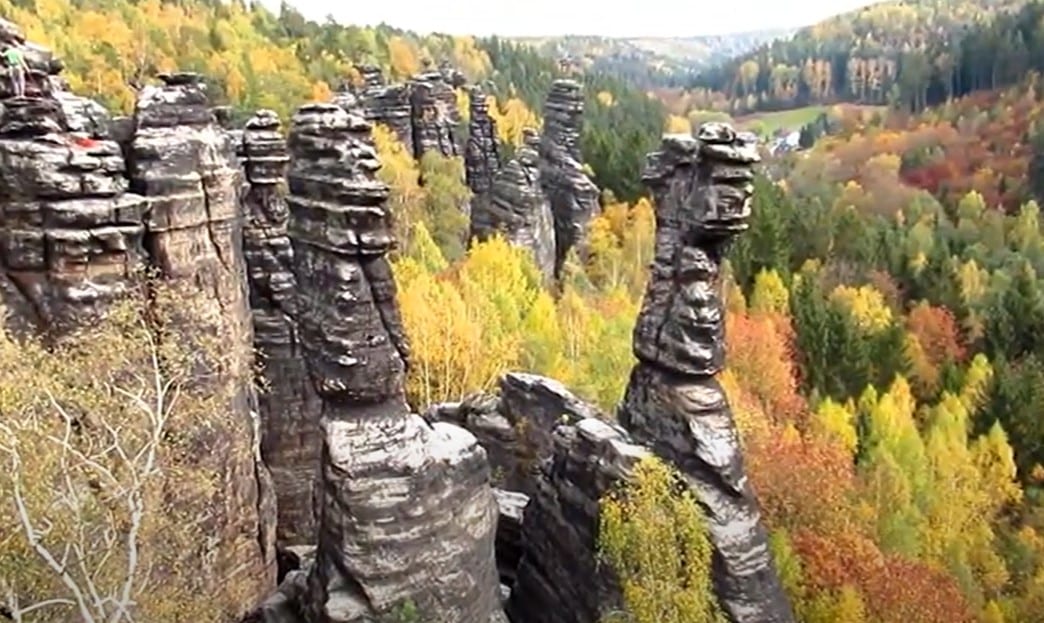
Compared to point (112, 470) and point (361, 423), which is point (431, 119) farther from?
point (112, 470)

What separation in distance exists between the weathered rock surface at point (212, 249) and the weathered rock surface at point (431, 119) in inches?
2186

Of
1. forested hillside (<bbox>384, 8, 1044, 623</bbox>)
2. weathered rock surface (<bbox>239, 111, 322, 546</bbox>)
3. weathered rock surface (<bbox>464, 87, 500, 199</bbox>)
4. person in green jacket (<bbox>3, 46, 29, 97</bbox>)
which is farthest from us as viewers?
weathered rock surface (<bbox>464, 87, 500, 199</bbox>)

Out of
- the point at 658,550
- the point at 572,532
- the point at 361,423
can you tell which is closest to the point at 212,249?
the point at 361,423

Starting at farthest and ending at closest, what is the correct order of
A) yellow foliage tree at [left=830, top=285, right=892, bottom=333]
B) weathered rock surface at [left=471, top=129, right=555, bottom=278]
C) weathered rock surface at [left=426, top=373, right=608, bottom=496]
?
weathered rock surface at [left=471, top=129, right=555, bottom=278] < yellow foliage tree at [left=830, top=285, right=892, bottom=333] < weathered rock surface at [left=426, top=373, right=608, bottom=496]

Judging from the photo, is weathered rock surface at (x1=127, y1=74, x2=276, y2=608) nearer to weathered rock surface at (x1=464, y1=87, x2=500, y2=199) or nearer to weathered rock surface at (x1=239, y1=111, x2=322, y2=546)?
weathered rock surface at (x1=239, y1=111, x2=322, y2=546)

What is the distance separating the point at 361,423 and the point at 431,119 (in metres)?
63.7

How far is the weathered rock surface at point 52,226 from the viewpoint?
2319 cm

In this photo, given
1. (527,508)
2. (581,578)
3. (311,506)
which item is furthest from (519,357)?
(581,578)

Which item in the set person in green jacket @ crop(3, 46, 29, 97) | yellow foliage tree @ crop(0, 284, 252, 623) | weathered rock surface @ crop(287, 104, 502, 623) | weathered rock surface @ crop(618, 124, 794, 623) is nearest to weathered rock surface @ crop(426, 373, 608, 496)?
weathered rock surface @ crop(618, 124, 794, 623)

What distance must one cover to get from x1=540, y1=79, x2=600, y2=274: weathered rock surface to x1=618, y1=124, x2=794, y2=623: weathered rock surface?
49.9 metres

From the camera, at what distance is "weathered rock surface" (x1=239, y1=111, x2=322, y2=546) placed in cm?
3538

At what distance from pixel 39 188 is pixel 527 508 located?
14.4m

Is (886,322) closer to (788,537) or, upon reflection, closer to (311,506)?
(788,537)

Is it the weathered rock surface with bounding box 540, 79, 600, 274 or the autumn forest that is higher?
the weathered rock surface with bounding box 540, 79, 600, 274
